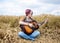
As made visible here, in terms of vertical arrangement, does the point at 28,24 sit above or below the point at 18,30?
above

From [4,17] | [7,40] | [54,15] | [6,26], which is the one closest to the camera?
[7,40]

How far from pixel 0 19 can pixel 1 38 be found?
211 centimetres

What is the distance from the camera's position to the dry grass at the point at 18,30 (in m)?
13.2

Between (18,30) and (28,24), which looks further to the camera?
(18,30)

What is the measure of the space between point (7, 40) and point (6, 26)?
1487 millimetres

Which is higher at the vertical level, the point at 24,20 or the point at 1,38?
the point at 24,20

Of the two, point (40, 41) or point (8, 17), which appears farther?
point (8, 17)

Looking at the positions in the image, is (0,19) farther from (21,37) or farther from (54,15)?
(54,15)

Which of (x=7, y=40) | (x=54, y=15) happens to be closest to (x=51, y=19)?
(x=54, y=15)

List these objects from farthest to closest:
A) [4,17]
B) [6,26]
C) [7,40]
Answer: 1. [4,17]
2. [6,26]
3. [7,40]

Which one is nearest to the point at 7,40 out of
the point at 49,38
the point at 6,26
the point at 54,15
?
the point at 6,26

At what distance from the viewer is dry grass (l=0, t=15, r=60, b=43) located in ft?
43.2

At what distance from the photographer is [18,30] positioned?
45.1 ft

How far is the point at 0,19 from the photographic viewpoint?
14930 mm
